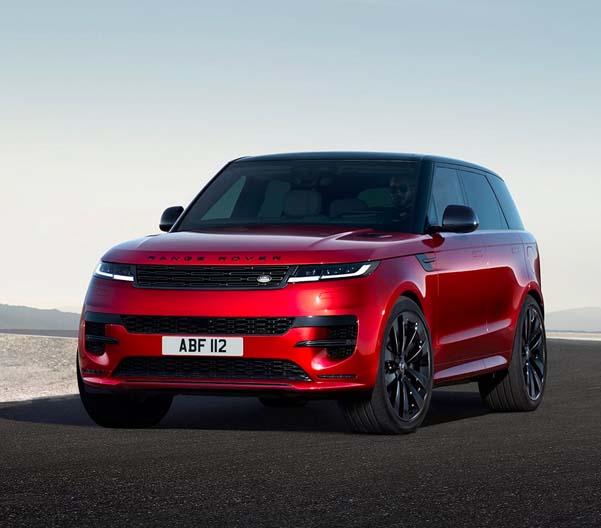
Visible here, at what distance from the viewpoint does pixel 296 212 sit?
405 inches

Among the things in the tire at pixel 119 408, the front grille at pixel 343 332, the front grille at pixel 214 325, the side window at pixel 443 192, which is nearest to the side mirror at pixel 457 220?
the side window at pixel 443 192

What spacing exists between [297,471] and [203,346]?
1605mm

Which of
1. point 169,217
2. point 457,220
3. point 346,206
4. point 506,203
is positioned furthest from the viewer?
point 506,203

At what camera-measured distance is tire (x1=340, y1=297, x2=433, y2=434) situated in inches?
352

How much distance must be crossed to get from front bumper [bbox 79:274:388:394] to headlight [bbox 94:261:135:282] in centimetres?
17

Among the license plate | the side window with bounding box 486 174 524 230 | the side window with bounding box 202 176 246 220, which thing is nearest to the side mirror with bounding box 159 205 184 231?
the side window with bounding box 202 176 246 220

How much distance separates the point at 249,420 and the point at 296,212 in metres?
1.65

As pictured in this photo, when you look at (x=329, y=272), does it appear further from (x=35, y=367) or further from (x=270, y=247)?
(x=35, y=367)

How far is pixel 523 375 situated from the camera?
11.5m

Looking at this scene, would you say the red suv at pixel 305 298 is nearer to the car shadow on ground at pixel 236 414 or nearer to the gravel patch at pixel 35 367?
the car shadow on ground at pixel 236 414

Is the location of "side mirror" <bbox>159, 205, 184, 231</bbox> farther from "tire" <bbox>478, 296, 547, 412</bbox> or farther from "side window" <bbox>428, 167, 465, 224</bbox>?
"tire" <bbox>478, 296, 547, 412</bbox>

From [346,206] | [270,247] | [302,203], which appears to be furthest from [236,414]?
[270,247]

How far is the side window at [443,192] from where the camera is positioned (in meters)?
10.5

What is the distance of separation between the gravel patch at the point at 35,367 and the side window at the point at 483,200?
193 inches
